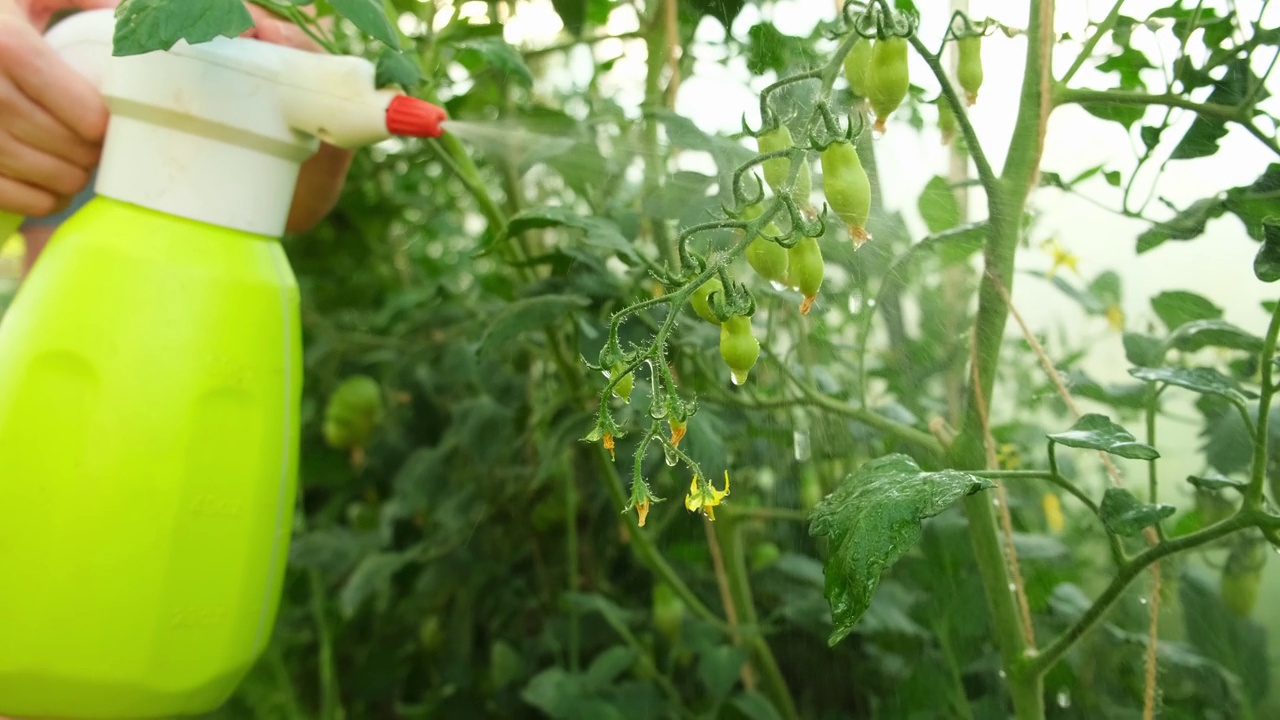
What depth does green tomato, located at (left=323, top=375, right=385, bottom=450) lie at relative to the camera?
89 cm

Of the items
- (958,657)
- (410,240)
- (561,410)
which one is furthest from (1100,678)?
(410,240)

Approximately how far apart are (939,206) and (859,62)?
0.12 m

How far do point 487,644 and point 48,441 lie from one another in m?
0.49

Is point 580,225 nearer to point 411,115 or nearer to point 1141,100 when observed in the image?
point 411,115

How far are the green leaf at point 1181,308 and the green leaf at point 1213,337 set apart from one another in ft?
0.03

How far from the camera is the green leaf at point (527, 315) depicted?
47cm

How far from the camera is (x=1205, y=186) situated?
438mm

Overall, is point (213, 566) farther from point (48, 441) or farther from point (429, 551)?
point (429, 551)

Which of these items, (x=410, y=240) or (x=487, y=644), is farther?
(x=410, y=240)

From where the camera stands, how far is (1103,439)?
34 centimetres

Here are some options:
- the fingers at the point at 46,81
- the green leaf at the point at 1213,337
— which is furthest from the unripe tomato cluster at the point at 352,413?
the green leaf at the point at 1213,337

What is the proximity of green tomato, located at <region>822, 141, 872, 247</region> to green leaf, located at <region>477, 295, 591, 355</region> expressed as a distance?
17 cm

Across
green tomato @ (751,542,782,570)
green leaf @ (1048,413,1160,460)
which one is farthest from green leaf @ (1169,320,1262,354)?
green tomato @ (751,542,782,570)

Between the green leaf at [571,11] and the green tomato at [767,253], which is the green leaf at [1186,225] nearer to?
the green tomato at [767,253]
